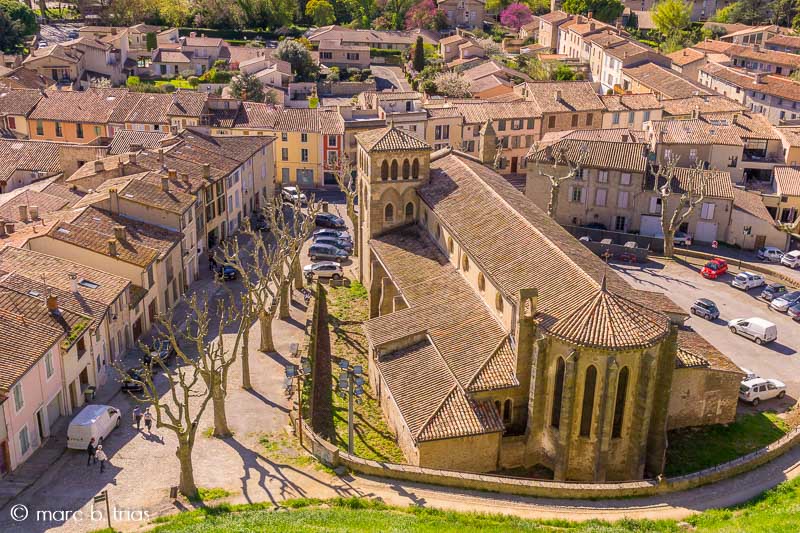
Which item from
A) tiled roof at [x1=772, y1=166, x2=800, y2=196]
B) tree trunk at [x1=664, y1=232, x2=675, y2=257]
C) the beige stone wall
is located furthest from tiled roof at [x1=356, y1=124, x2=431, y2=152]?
tiled roof at [x1=772, y1=166, x2=800, y2=196]

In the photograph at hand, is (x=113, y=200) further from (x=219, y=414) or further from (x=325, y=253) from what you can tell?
(x=219, y=414)

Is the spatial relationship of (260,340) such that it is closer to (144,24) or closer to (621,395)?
(621,395)

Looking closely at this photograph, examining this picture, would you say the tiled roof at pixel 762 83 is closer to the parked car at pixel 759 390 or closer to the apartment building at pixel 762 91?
the apartment building at pixel 762 91

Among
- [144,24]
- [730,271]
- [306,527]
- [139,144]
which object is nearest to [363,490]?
[306,527]

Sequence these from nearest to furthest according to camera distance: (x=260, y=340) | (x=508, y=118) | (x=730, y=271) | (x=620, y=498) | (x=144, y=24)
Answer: (x=620, y=498) → (x=260, y=340) → (x=730, y=271) → (x=508, y=118) → (x=144, y=24)

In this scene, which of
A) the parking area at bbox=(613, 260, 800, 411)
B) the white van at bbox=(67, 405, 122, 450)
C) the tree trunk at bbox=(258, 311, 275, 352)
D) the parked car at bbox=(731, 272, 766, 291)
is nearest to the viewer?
the white van at bbox=(67, 405, 122, 450)

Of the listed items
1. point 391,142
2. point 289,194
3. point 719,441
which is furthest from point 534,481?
point 289,194

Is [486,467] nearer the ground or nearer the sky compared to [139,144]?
nearer the ground

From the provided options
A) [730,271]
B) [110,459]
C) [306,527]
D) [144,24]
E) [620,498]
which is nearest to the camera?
[306,527]

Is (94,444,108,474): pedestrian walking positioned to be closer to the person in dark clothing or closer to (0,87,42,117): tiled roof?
the person in dark clothing
